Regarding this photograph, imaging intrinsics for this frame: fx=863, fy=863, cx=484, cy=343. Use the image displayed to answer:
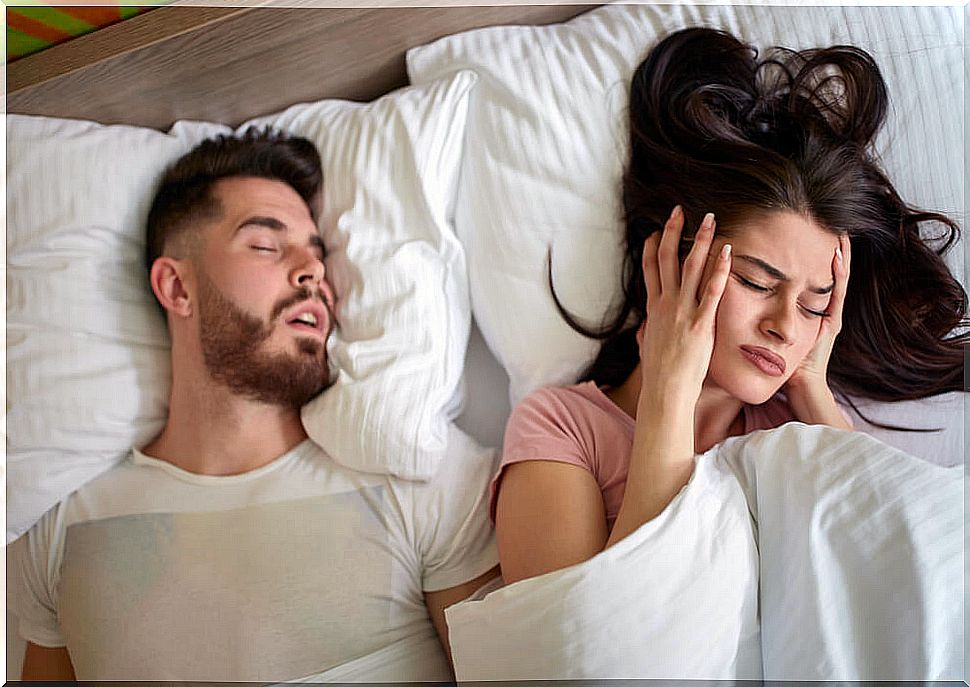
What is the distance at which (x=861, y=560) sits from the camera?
0.77 meters

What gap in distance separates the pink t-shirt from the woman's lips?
0.19ft

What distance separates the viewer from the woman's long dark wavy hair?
34.1 inches

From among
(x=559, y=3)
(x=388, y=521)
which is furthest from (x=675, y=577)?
(x=559, y=3)

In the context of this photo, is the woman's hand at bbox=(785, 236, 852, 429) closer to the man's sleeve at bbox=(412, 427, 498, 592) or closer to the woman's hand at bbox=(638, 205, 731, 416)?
the woman's hand at bbox=(638, 205, 731, 416)

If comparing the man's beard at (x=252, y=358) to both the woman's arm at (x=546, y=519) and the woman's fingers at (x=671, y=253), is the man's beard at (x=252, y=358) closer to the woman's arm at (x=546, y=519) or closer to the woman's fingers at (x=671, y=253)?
the woman's arm at (x=546, y=519)

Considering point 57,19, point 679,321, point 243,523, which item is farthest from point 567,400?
point 57,19

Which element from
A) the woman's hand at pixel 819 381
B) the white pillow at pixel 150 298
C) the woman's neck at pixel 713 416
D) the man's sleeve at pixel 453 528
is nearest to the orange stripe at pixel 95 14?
the white pillow at pixel 150 298

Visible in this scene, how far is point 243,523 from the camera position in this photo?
0.91 meters

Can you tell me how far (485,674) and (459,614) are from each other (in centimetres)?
6

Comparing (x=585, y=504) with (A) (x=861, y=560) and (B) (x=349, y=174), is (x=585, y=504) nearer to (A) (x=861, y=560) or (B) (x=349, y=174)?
(A) (x=861, y=560)

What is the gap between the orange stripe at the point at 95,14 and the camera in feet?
3.23

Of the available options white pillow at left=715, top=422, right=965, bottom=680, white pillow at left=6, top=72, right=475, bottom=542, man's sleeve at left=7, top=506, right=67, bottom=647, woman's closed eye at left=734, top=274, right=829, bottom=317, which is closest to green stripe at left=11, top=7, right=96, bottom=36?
white pillow at left=6, top=72, right=475, bottom=542

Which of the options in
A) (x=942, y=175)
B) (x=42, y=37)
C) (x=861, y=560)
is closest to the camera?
(x=861, y=560)

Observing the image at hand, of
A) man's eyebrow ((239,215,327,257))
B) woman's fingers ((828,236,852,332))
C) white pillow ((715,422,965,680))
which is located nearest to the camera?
white pillow ((715,422,965,680))
